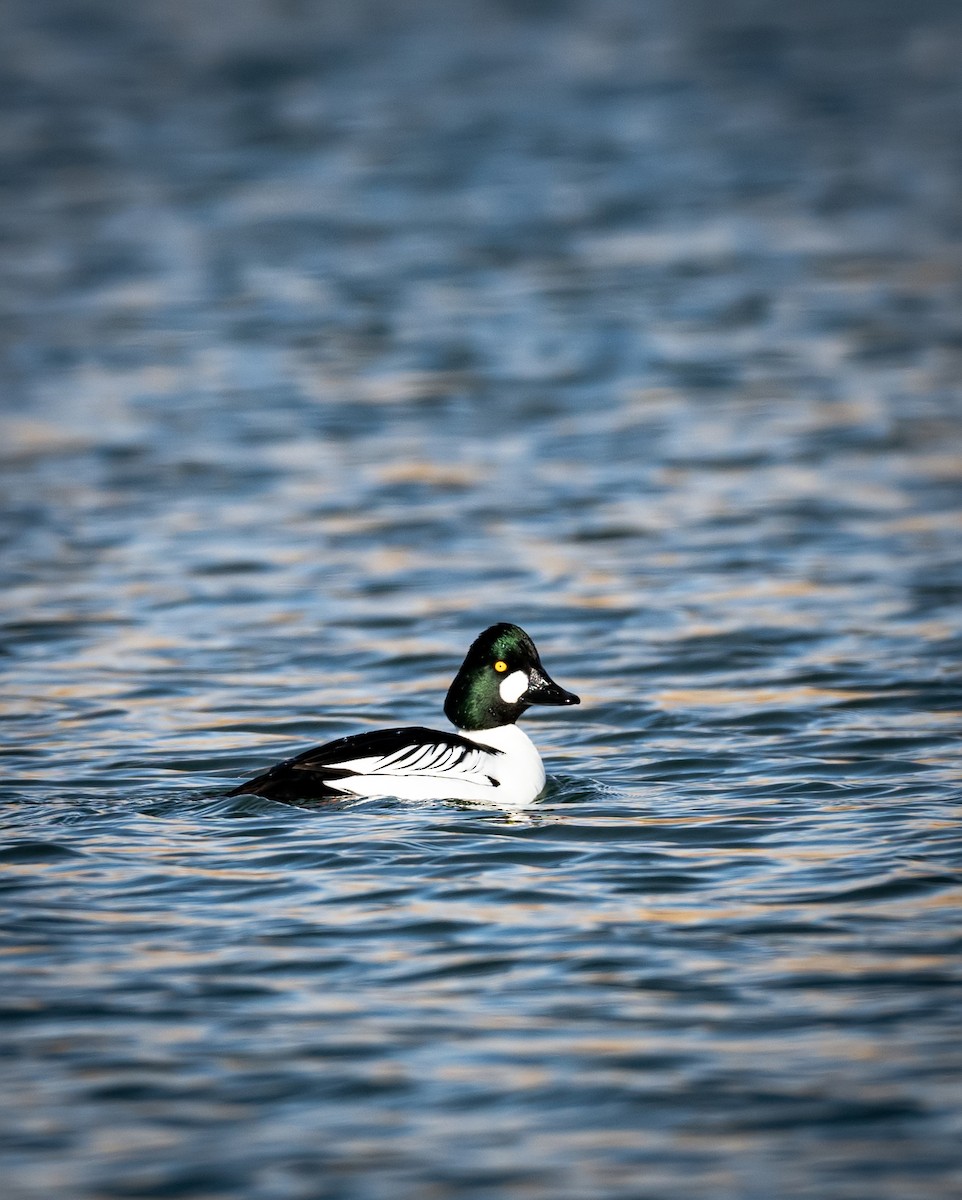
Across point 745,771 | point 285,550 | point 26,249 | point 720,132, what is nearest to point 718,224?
point 720,132

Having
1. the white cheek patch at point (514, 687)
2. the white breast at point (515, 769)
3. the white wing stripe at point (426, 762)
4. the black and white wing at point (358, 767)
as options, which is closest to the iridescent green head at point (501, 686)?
the white cheek patch at point (514, 687)

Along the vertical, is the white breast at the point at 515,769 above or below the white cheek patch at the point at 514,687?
below

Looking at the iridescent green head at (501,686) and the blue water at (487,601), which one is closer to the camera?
the blue water at (487,601)

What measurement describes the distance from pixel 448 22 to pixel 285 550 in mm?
24337

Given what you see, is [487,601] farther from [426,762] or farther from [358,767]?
[358,767]

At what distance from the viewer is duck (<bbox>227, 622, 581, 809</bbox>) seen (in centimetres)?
912

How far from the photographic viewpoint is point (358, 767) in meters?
9.14

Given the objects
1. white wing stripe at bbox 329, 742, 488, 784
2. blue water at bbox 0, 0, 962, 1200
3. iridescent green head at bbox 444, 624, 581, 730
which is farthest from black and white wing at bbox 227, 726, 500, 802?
iridescent green head at bbox 444, 624, 581, 730

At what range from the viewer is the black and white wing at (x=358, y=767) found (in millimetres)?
9070

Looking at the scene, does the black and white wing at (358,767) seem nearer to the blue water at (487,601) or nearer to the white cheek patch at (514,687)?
the blue water at (487,601)

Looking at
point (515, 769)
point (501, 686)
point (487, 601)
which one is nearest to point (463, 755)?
point (515, 769)

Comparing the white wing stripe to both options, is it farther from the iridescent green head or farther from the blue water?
the iridescent green head

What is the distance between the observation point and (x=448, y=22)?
37.5 meters

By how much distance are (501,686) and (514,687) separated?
64mm
